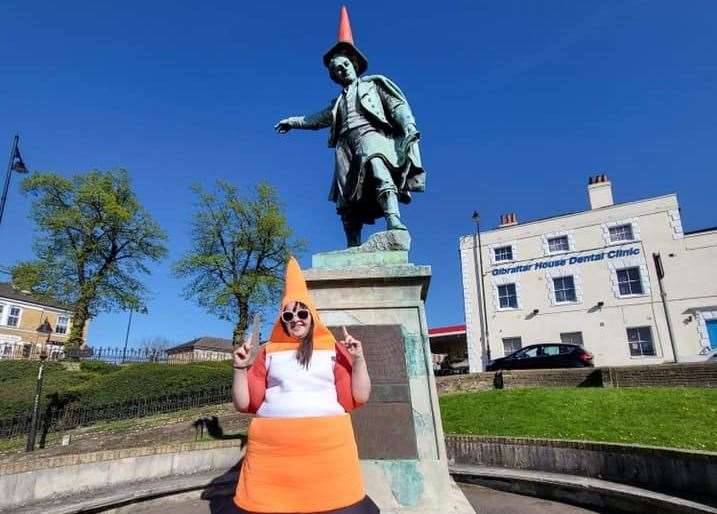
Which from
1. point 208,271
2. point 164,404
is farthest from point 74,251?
point 164,404

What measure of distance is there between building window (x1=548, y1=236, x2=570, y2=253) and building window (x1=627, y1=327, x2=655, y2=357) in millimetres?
6555

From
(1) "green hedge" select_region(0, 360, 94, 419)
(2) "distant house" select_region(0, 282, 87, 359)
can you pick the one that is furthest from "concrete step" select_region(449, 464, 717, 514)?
(2) "distant house" select_region(0, 282, 87, 359)

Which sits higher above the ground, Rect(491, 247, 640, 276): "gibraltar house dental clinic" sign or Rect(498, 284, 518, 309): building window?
Rect(491, 247, 640, 276): "gibraltar house dental clinic" sign

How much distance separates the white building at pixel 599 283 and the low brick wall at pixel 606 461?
23.1 metres

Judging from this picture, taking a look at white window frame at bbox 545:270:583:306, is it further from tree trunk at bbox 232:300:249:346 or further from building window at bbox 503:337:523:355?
tree trunk at bbox 232:300:249:346

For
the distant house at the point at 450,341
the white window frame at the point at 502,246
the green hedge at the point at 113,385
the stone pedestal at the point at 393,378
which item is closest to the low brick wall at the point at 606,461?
the stone pedestal at the point at 393,378

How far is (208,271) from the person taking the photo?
106 feet

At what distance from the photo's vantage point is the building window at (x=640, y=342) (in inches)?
986

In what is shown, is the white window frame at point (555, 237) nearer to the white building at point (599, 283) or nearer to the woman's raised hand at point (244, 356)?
the white building at point (599, 283)

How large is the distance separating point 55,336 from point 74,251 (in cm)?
2434

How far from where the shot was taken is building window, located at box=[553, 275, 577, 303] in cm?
2811

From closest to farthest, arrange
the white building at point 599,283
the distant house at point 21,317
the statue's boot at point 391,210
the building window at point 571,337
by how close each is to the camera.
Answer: the statue's boot at point 391,210 → the white building at point 599,283 → the building window at point 571,337 → the distant house at point 21,317

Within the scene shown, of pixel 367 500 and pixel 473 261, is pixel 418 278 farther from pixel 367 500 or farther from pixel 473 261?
pixel 473 261

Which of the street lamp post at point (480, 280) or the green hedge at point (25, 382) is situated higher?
the street lamp post at point (480, 280)
